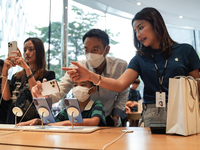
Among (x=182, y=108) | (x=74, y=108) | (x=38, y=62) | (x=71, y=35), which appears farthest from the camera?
(x=71, y=35)

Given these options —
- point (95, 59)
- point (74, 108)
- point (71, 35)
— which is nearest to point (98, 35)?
point (95, 59)

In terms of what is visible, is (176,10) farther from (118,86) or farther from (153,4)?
(118,86)

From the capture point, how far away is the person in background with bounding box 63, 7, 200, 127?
4.75 feet

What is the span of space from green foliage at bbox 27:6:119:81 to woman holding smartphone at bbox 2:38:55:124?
2108 millimetres

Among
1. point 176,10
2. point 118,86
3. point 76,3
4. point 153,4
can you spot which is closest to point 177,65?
point 118,86

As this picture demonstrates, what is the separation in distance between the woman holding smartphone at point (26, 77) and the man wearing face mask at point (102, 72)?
0.23 metres

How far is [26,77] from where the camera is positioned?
2061 mm

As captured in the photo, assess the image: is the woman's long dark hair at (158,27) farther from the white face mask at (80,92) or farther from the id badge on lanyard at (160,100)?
the white face mask at (80,92)

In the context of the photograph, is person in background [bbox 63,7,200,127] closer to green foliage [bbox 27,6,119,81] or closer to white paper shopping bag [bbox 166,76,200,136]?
white paper shopping bag [bbox 166,76,200,136]

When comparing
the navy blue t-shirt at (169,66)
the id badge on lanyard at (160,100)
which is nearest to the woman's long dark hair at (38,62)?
the navy blue t-shirt at (169,66)

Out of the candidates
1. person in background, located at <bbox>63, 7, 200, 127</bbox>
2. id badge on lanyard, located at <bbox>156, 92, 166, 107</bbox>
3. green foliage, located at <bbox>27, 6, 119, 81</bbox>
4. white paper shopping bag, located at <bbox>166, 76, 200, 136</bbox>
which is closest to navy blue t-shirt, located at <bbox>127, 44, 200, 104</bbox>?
person in background, located at <bbox>63, 7, 200, 127</bbox>

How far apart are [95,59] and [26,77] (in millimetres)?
747

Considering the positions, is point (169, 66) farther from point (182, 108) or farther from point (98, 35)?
point (98, 35)

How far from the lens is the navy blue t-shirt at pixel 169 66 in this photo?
1.45 meters
